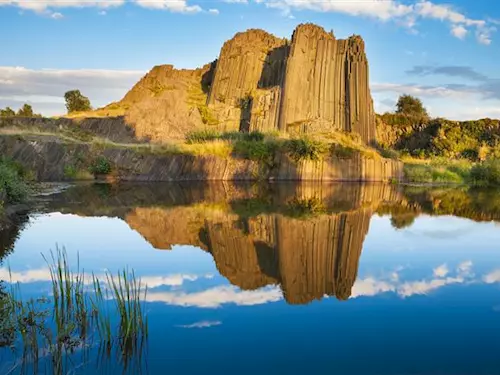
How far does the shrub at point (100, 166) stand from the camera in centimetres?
2770

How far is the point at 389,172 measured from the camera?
99.7 feet

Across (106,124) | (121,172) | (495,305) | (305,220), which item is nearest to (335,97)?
(106,124)

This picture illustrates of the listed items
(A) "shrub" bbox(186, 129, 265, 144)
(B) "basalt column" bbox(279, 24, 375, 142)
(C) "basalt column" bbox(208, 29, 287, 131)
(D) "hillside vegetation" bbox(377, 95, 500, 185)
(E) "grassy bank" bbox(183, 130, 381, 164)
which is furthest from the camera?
(C) "basalt column" bbox(208, 29, 287, 131)

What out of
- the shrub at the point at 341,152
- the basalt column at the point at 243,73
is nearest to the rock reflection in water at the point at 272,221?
the shrub at the point at 341,152

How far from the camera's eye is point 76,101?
8788cm

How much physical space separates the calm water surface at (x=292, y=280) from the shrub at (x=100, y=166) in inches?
485

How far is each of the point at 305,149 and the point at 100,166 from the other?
10672mm

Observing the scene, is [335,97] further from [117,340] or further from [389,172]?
[117,340]

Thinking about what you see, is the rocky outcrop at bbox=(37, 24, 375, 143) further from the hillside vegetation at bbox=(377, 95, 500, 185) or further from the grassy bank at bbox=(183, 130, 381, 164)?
the grassy bank at bbox=(183, 130, 381, 164)

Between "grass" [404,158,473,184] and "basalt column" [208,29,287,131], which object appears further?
"basalt column" [208,29,287,131]

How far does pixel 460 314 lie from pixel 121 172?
2380 cm

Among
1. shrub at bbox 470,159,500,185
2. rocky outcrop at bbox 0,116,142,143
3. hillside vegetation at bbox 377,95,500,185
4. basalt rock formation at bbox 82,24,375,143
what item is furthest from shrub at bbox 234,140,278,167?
basalt rock formation at bbox 82,24,375,143

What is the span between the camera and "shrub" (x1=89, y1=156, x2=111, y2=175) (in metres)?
27.7

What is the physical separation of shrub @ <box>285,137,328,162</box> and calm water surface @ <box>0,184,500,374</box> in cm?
1248
